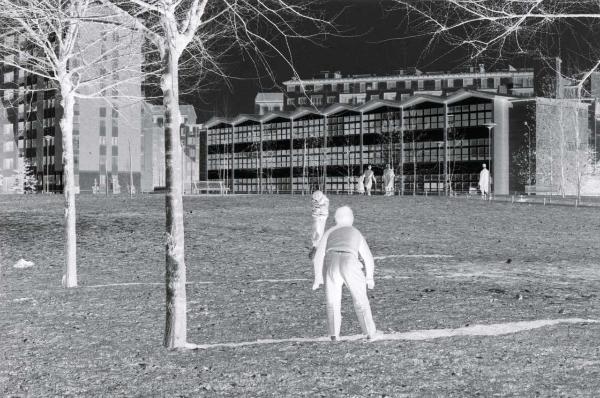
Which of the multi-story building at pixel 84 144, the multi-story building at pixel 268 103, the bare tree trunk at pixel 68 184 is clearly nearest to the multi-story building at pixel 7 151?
the multi-story building at pixel 84 144

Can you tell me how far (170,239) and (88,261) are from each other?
1015 cm

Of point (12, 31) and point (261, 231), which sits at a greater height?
point (12, 31)

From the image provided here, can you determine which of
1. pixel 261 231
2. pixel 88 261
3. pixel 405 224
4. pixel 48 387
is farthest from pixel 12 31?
pixel 405 224

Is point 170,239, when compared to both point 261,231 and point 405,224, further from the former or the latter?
point 405,224

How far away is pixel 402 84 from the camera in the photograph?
13350cm

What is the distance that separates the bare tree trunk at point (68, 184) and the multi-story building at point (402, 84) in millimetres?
110715

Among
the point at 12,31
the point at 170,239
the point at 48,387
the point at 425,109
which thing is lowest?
the point at 48,387

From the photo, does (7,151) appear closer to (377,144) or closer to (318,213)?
(377,144)

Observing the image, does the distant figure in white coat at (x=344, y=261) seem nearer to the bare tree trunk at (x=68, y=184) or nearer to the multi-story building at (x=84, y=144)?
the bare tree trunk at (x=68, y=184)

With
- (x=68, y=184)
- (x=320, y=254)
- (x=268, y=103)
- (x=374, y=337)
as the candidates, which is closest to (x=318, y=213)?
(x=68, y=184)

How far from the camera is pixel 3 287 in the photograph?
1402 cm

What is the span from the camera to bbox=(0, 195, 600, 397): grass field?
6.92 meters

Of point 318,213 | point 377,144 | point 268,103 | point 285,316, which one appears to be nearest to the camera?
point 285,316

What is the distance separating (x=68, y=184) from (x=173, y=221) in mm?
5490
